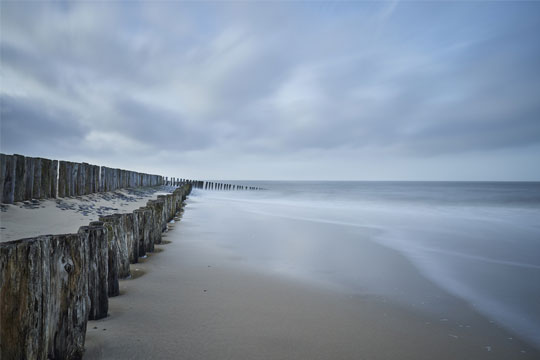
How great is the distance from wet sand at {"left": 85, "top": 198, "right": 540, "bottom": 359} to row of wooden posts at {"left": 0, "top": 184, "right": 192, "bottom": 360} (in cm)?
24

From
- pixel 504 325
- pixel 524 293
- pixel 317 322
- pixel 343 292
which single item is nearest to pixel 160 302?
pixel 317 322

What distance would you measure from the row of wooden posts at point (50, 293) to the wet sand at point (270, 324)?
237 mm

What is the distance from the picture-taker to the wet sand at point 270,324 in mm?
2145

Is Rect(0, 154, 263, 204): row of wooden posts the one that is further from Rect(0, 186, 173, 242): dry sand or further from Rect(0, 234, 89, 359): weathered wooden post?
Rect(0, 234, 89, 359): weathered wooden post

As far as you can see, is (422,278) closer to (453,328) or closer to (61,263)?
(453,328)

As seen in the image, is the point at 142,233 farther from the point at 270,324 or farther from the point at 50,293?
the point at 50,293

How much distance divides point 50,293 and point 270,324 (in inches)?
64.5

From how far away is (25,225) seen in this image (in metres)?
4.96

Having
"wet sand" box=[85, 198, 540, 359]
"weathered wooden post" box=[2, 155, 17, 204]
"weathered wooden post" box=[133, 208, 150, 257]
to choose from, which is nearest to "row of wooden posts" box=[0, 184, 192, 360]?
"wet sand" box=[85, 198, 540, 359]

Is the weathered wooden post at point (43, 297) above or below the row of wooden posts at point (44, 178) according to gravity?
below

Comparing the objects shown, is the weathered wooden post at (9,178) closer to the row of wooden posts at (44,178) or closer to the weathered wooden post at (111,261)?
the row of wooden posts at (44,178)

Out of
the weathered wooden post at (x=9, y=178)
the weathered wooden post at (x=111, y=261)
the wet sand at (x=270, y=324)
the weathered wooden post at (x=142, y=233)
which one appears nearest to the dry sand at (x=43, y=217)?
the weathered wooden post at (x=9, y=178)

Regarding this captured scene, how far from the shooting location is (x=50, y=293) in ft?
5.48

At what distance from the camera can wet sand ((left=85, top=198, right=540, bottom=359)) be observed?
2145 mm
